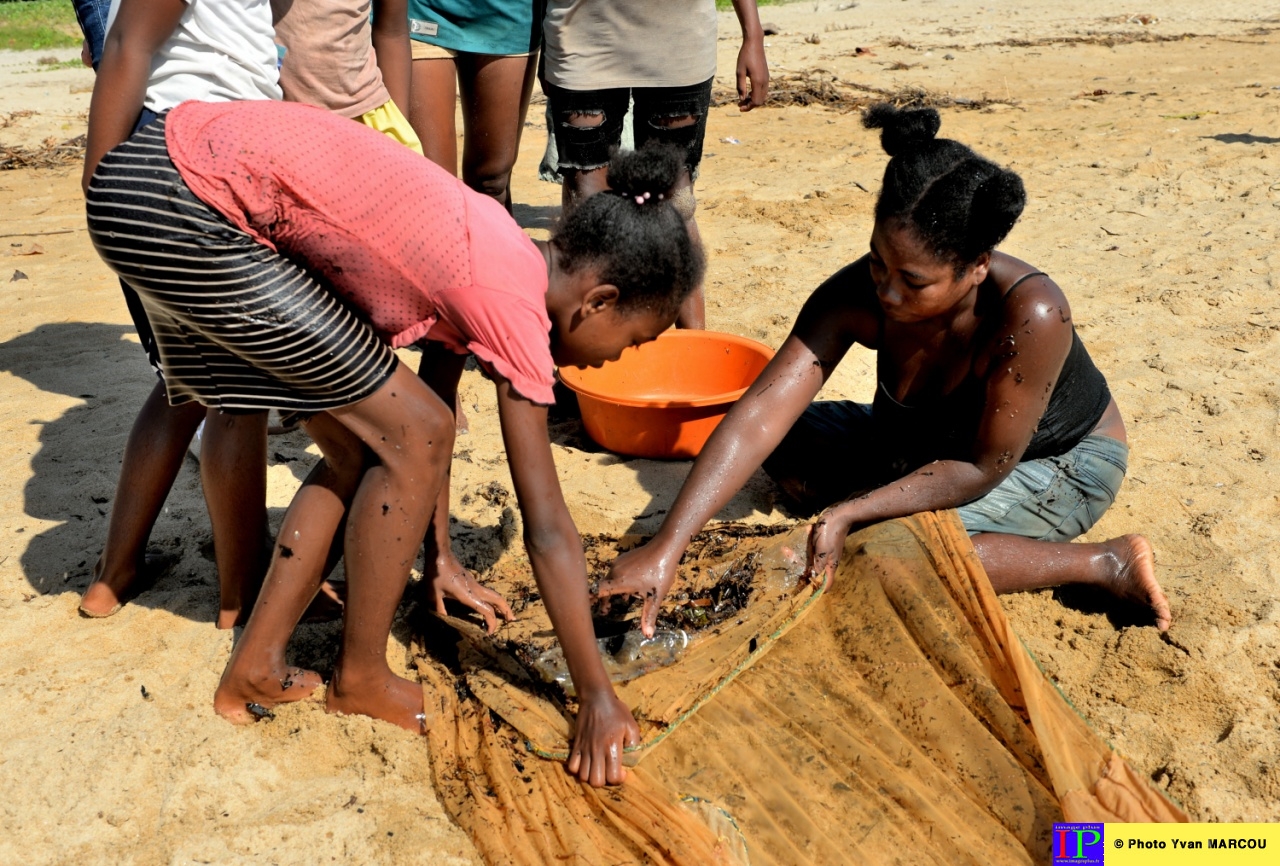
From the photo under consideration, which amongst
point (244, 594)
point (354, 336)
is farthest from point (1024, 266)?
point (244, 594)

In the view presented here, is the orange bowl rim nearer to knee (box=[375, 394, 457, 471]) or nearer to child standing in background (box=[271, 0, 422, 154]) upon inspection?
child standing in background (box=[271, 0, 422, 154])

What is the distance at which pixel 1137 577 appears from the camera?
2.55m

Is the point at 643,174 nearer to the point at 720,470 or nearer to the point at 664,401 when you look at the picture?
the point at 720,470

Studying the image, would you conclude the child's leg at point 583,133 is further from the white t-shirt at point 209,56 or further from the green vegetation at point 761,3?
the green vegetation at point 761,3

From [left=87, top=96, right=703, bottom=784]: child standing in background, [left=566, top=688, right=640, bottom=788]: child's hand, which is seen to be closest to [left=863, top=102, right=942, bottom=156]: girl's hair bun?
[left=87, top=96, right=703, bottom=784]: child standing in background

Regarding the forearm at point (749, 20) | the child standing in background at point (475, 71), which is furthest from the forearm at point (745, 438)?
the forearm at point (749, 20)

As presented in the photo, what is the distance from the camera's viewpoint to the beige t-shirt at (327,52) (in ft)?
8.68

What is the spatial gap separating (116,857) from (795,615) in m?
1.41

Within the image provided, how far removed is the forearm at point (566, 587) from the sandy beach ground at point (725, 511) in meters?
0.43

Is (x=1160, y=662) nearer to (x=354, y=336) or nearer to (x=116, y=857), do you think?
(x=354, y=336)

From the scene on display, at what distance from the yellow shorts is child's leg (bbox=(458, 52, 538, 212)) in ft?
2.74

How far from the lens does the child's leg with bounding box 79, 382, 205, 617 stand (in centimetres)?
253

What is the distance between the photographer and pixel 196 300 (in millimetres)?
1854

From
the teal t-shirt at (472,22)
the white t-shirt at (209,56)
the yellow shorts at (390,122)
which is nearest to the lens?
the white t-shirt at (209,56)
